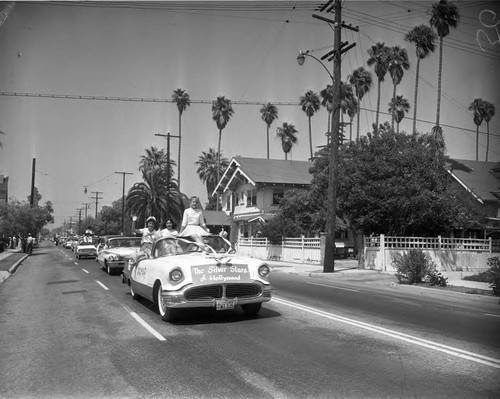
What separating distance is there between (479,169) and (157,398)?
4153 cm

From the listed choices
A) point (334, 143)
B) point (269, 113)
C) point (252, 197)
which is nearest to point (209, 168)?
point (269, 113)

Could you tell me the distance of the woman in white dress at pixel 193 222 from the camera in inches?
388

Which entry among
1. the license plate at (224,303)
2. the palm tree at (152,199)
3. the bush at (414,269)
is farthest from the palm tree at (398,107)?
the license plate at (224,303)

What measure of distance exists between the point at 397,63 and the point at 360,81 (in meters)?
5.52

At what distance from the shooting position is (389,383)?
5.00 m

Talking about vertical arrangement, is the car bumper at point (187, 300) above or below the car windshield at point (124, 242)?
below

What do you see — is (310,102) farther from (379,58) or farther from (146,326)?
(146,326)

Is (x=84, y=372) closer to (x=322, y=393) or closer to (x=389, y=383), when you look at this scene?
(x=322, y=393)

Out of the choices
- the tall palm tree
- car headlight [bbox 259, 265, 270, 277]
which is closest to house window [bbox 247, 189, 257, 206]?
the tall palm tree

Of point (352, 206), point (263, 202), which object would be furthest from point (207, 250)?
point (263, 202)

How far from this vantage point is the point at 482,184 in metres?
37.5

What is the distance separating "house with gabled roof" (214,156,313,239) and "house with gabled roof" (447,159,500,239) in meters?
12.2

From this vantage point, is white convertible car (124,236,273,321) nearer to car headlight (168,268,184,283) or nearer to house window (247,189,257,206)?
car headlight (168,268,184,283)

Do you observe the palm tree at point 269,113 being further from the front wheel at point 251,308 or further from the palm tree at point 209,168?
the front wheel at point 251,308
